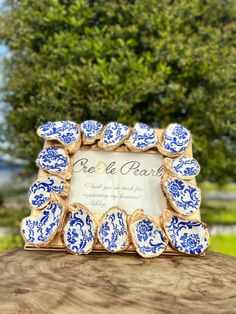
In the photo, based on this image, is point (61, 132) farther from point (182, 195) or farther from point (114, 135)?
point (182, 195)

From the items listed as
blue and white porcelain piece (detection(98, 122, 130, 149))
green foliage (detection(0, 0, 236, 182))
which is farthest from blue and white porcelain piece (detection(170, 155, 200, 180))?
green foliage (detection(0, 0, 236, 182))

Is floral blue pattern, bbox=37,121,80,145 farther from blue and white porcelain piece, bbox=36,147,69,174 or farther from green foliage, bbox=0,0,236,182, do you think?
green foliage, bbox=0,0,236,182

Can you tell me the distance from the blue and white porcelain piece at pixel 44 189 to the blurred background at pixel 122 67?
120 centimetres

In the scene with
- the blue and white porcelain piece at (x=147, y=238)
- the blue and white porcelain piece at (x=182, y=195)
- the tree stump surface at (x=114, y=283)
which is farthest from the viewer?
the blue and white porcelain piece at (x=182, y=195)

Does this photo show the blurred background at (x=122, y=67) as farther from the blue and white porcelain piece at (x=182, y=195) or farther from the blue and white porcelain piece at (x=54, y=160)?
the blue and white porcelain piece at (x=182, y=195)

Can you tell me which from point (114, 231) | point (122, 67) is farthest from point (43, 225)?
point (122, 67)

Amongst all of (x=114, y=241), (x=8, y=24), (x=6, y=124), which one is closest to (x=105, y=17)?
(x=8, y=24)

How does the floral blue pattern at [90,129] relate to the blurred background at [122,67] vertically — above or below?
below

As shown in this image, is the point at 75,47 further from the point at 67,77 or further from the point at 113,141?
the point at 113,141

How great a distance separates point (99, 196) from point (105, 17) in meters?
2.10

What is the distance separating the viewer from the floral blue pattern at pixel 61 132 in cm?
252

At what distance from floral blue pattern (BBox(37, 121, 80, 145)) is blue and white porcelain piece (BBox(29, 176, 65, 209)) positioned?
225mm

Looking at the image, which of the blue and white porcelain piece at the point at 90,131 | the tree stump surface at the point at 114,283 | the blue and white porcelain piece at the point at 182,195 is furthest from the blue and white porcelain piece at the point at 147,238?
the blue and white porcelain piece at the point at 90,131

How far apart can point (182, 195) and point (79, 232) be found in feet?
1.88
